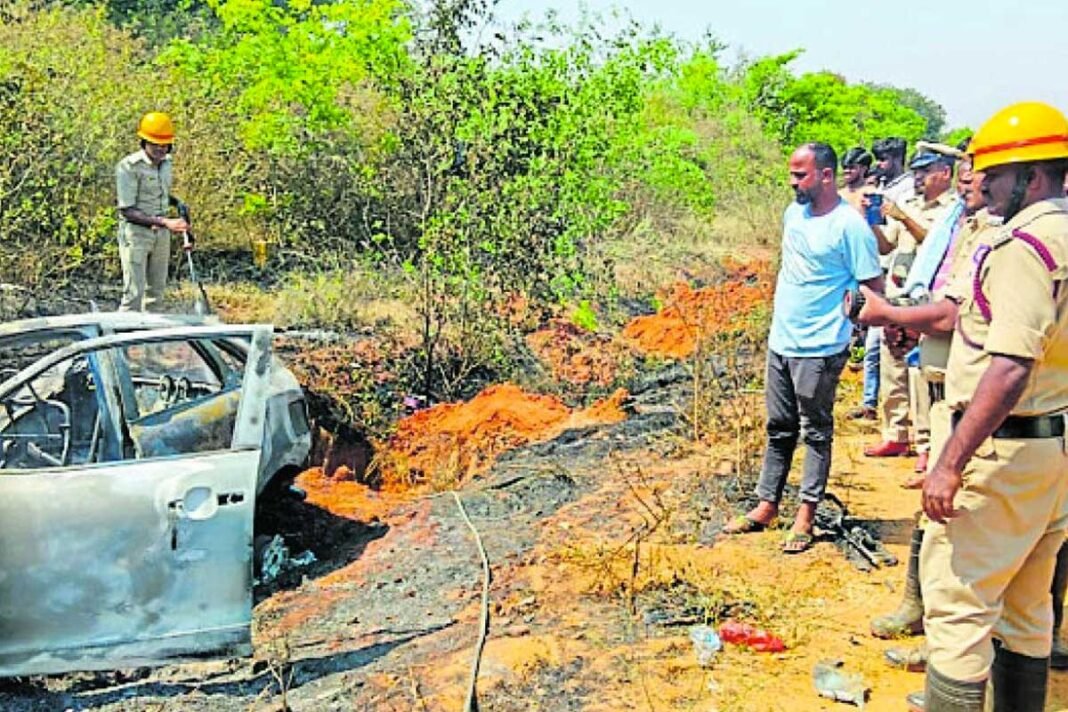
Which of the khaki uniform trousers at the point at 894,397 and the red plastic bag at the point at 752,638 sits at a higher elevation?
the khaki uniform trousers at the point at 894,397

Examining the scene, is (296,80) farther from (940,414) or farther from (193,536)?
(940,414)

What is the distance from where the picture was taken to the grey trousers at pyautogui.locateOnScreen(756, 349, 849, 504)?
17.6 ft

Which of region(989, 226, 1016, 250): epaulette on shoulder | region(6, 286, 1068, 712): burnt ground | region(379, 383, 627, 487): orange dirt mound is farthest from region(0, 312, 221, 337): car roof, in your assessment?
region(989, 226, 1016, 250): epaulette on shoulder

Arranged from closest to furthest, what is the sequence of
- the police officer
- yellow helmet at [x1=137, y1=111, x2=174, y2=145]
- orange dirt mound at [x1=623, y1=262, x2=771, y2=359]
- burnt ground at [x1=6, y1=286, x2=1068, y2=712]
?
burnt ground at [x1=6, y1=286, x2=1068, y2=712], the police officer, yellow helmet at [x1=137, y1=111, x2=174, y2=145], orange dirt mound at [x1=623, y1=262, x2=771, y2=359]

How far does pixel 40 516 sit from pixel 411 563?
211cm

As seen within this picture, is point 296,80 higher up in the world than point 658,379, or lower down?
higher up

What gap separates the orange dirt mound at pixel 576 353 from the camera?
11156 millimetres

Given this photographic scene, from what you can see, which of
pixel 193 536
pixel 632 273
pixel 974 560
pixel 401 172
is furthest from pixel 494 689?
pixel 632 273

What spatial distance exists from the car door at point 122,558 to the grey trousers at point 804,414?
2.63m

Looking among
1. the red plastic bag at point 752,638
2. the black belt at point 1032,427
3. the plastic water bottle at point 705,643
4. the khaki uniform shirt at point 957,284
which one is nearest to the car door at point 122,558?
the plastic water bottle at point 705,643

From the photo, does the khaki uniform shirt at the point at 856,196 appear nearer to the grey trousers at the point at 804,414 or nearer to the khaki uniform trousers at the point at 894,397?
the khaki uniform trousers at the point at 894,397

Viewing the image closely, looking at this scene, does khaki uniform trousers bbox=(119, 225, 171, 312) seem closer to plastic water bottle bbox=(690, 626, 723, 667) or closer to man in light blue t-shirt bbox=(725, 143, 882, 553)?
man in light blue t-shirt bbox=(725, 143, 882, 553)

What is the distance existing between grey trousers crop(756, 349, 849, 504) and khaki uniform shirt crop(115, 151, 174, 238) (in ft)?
17.8

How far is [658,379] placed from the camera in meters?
11.0
